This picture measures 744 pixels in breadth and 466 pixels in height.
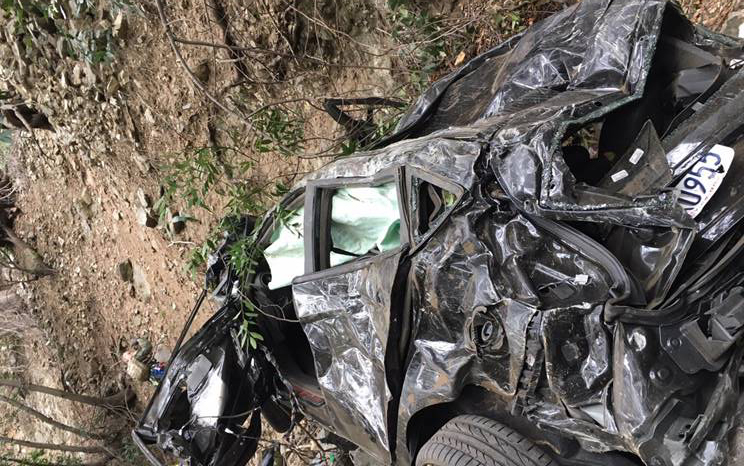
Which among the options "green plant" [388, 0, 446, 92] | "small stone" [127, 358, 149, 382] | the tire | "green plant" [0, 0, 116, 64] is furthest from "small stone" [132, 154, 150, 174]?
the tire

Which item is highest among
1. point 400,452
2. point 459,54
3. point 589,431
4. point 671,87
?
point 459,54

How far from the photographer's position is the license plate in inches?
66.9

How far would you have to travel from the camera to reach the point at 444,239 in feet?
6.81

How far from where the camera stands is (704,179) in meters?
1.72

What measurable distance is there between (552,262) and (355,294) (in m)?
0.89

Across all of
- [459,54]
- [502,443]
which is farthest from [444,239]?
[459,54]

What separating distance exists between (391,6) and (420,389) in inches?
123

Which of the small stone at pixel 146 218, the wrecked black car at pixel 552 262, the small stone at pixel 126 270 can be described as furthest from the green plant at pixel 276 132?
the small stone at pixel 126 270

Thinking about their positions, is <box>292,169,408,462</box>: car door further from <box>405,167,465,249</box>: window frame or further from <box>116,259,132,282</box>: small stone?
<box>116,259,132,282</box>: small stone

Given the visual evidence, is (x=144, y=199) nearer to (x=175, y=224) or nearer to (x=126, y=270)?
(x=175, y=224)

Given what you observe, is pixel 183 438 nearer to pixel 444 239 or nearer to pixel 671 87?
pixel 444 239

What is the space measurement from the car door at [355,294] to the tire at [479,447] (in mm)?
245

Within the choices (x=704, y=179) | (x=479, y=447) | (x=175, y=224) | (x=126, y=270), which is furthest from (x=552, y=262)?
(x=126, y=270)

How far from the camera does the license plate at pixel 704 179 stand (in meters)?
1.70
